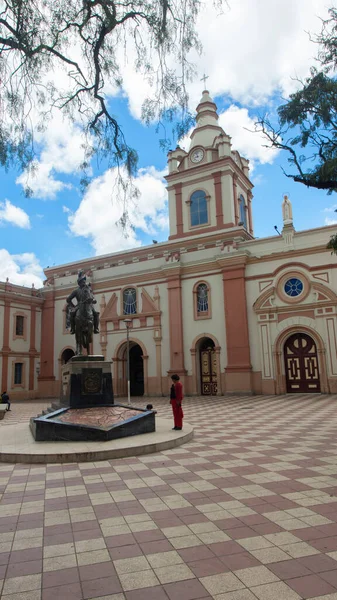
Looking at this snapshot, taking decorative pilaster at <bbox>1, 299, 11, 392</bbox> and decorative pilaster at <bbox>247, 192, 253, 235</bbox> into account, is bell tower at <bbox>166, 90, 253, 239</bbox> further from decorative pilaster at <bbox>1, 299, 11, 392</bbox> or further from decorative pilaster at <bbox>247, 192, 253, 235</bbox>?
decorative pilaster at <bbox>1, 299, 11, 392</bbox>

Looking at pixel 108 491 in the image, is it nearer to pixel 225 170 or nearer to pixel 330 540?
pixel 330 540

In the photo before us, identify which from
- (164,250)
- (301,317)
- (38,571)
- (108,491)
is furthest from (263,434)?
(164,250)

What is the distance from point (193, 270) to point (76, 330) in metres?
13.1

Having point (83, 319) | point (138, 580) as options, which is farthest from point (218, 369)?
point (138, 580)

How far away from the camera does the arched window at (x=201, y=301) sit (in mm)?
22922

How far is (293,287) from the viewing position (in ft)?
67.9

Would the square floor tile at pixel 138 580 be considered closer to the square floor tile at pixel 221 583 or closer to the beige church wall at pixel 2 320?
the square floor tile at pixel 221 583

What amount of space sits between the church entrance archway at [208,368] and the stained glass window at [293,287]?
5177mm

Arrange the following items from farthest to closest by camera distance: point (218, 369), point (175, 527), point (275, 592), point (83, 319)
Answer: point (218, 369) < point (83, 319) < point (175, 527) < point (275, 592)

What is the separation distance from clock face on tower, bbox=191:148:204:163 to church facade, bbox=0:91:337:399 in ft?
0.26

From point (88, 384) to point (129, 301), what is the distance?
16.0 meters

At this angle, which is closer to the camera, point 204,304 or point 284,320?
point 284,320

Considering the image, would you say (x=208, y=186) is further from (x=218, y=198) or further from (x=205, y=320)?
(x=205, y=320)

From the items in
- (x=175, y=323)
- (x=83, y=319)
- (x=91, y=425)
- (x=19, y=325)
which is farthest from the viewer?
(x=19, y=325)
